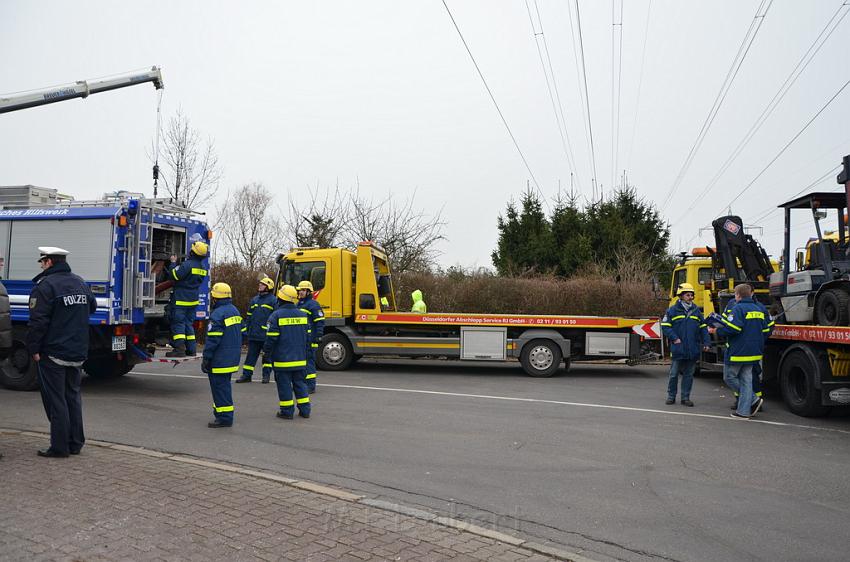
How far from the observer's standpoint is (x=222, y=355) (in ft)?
25.1

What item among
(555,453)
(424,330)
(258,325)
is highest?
(258,325)

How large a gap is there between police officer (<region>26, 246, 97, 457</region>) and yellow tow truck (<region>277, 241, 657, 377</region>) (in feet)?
24.7

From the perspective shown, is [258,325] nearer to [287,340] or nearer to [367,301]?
[367,301]

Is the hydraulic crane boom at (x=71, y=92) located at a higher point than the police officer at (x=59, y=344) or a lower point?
higher

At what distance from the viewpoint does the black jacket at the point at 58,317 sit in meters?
6.07

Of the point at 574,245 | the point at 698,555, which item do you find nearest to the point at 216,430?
the point at 698,555

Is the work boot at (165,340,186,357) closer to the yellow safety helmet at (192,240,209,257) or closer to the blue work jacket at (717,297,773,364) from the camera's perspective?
the yellow safety helmet at (192,240,209,257)

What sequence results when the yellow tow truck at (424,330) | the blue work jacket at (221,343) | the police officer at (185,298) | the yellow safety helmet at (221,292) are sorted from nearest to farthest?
the blue work jacket at (221,343), the yellow safety helmet at (221,292), the police officer at (185,298), the yellow tow truck at (424,330)

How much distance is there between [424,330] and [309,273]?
9.14 ft

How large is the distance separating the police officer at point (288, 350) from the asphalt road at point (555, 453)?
0.85 ft

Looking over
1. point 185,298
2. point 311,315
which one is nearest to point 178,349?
point 185,298

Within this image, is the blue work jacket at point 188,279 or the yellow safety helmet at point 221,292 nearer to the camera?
the yellow safety helmet at point 221,292

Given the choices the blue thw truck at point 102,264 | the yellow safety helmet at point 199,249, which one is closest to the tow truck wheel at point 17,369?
the blue thw truck at point 102,264

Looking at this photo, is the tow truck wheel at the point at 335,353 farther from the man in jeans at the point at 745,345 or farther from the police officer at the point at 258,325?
the man in jeans at the point at 745,345
